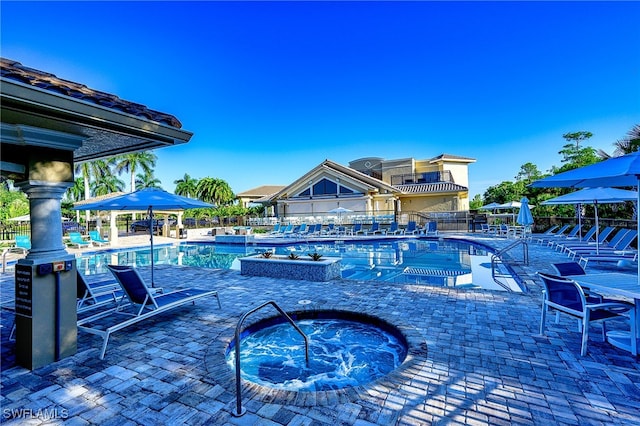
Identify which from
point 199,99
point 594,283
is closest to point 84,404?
point 594,283

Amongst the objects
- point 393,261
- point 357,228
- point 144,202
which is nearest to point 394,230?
point 357,228

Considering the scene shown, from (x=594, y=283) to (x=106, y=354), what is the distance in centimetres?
617

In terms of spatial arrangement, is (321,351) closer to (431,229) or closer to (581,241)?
(581,241)

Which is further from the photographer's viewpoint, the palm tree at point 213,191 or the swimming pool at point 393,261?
the palm tree at point 213,191

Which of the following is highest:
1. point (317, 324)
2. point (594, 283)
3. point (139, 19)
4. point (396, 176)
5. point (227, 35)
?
point (227, 35)

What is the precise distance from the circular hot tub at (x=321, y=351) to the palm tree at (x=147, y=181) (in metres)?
48.1

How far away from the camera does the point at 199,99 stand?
27172 millimetres

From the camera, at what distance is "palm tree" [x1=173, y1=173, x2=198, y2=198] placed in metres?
51.3

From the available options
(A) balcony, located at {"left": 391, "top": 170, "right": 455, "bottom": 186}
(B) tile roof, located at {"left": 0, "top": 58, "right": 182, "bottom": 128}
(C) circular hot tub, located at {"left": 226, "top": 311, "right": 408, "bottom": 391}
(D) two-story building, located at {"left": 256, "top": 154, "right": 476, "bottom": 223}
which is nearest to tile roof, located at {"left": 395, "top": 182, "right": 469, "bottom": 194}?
(D) two-story building, located at {"left": 256, "top": 154, "right": 476, "bottom": 223}

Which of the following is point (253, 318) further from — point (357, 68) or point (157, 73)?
point (357, 68)

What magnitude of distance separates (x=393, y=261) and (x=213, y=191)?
1638 inches

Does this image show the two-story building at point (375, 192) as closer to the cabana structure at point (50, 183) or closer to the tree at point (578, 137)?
the tree at point (578, 137)

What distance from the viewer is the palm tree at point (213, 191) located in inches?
1907

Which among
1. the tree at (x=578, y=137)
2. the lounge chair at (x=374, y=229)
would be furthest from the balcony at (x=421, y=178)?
the tree at (x=578, y=137)
